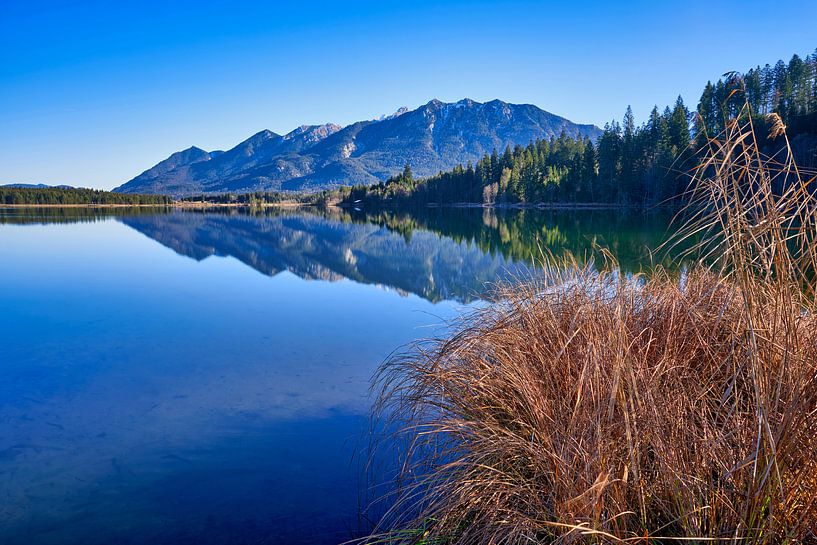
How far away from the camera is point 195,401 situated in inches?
286

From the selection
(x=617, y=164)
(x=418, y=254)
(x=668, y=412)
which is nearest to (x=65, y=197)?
(x=617, y=164)

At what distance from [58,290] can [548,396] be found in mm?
17687

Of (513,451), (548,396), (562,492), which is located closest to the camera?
(562,492)

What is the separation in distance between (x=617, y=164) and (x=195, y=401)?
241ft

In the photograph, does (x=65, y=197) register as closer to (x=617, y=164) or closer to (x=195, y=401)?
(x=617, y=164)

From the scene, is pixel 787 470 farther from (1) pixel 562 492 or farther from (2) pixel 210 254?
(2) pixel 210 254

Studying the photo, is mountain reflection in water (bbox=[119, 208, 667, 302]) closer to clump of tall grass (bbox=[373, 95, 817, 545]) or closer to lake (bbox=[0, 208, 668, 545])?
lake (bbox=[0, 208, 668, 545])

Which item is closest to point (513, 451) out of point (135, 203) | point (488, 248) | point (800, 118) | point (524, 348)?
point (524, 348)

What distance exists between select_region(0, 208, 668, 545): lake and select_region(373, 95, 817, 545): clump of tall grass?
5.12 feet

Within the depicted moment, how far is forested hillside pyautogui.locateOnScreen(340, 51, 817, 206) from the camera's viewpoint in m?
51.5

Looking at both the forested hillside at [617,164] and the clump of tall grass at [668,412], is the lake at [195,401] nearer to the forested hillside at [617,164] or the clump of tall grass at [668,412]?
the clump of tall grass at [668,412]

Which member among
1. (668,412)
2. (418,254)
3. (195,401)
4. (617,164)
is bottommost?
(195,401)

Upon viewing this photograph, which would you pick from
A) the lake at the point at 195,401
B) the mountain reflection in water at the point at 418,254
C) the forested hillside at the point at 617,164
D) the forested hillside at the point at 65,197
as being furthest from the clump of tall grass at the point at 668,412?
the forested hillside at the point at 65,197

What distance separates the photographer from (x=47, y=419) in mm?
6727
